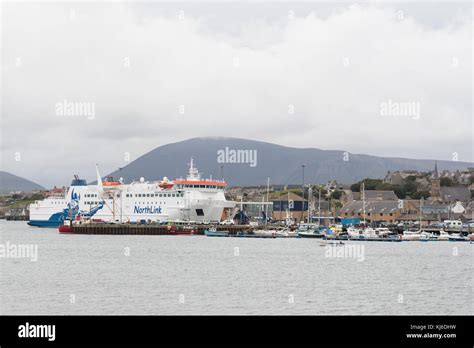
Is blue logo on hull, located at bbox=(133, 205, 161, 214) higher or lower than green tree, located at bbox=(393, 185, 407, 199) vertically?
lower

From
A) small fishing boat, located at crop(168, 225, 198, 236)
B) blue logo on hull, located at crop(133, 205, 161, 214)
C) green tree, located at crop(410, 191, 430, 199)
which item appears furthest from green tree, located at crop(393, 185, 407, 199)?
small fishing boat, located at crop(168, 225, 198, 236)

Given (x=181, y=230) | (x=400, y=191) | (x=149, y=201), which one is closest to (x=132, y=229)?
(x=181, y=230)

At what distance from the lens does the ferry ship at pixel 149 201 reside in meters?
93.2

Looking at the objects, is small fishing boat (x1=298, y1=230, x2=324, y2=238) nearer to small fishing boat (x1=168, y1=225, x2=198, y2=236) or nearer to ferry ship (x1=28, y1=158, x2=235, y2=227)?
small fishing boat (x1=168, y1=225, x2=198, y2=236)

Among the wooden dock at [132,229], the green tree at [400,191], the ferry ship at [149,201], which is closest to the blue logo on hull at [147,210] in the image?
the ferry ship at [149,201]

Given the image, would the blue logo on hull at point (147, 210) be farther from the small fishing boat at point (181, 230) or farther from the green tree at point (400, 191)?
the green tree at point (400, 191)

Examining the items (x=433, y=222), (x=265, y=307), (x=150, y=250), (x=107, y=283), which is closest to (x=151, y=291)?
(x=107, y=283)

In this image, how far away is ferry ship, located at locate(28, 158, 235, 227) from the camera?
306 feet

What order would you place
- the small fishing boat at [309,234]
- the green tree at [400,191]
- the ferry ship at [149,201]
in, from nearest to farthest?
the small fishing boat at [309,234] → the ferry ship at [149,201] → the green tree at [400,191]
